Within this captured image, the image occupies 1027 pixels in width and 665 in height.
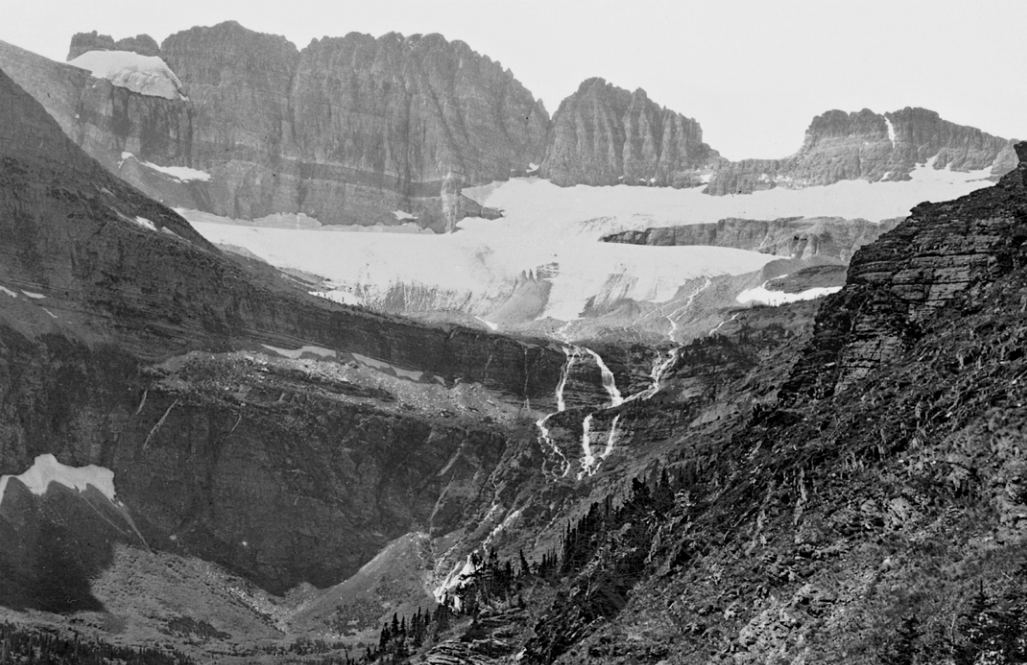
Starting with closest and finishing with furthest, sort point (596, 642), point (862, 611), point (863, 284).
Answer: point (862, 611) < point (596, 642) < point (863, 284)

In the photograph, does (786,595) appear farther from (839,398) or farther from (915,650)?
(839,398)

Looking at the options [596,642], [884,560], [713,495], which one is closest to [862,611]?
[884,560]

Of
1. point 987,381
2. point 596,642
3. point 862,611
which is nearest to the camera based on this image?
point 862,611

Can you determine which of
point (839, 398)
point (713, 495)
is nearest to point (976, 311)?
point (839, 398)

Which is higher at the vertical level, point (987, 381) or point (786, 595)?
point (987, 381)

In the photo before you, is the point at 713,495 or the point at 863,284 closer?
the point at 713,495

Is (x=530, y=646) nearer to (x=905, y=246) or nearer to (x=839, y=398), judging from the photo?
(x=839, y=398)

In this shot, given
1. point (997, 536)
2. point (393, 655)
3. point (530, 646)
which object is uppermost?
point (997, 536)
